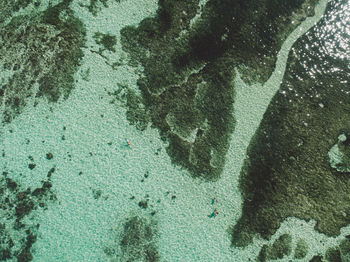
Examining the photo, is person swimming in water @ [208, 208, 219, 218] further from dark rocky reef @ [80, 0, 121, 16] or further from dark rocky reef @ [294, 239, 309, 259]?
dark rocky reef @ [80, 0, 121, 16]

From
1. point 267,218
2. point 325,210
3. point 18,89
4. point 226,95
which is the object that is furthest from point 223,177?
point 18,89

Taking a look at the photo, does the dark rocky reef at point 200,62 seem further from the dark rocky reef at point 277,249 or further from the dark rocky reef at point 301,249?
the dark rocky reef at point 301,249

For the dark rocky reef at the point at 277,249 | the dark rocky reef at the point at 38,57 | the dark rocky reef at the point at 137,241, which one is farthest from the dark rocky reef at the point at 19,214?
the dark rocky reef at the point at 277,249

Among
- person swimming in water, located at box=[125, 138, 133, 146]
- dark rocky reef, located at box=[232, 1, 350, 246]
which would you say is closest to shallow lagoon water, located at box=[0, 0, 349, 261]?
person swimming in water, located at box=[125, 138, 133, 146]

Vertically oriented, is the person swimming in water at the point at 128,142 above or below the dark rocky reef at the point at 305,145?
below

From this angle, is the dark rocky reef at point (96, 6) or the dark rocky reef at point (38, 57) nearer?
the dark rocky reef at point (38, 57)

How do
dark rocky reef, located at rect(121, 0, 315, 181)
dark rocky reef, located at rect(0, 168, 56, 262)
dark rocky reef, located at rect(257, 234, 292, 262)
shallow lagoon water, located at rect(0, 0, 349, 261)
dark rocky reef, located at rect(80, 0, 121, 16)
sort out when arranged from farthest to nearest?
dark rocky reef, located at rect(80, 0, 121, 16) → dark rocky reef, located at rect(121, 0, 315, 181) → dark rocky reef, located at rect(257, 234, 292, 262) → shallow lagoon water, located at rect(0, 0, 349, 261) → dark rocky reef, located at rect(0, 168, 56, 262)

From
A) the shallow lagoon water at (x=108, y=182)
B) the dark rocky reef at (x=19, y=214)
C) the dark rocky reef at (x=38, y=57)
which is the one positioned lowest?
the dark rocky reef at (x=19, y=214)
